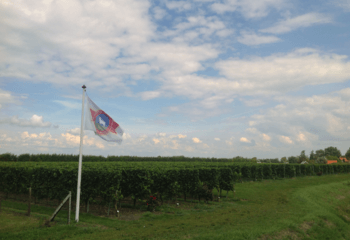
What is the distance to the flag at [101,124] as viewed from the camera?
10.8 metres

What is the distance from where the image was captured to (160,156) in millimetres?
57562

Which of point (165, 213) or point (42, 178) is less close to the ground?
point (42, 178)

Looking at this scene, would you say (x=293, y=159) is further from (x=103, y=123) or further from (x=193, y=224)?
(x=103, y=123)

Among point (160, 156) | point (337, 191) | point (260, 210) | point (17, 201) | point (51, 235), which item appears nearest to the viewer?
point (51, 235)

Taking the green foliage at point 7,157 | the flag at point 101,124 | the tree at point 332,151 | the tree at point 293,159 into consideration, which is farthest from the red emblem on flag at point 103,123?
the tree at point 332,151

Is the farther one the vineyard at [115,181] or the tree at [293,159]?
the tree at [293,159]

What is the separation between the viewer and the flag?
10771 mm

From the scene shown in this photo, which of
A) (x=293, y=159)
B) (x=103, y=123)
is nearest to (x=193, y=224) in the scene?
(x=103, y=123)

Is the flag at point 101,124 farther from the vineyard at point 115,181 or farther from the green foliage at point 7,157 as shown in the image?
the green foliage at point 7,157

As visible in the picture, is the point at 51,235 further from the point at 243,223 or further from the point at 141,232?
the point at 243,223

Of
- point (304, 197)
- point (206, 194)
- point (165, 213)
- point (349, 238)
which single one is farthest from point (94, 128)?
point (304, 197)

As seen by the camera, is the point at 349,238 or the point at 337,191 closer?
the point at 349,238

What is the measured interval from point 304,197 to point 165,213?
12.0 m

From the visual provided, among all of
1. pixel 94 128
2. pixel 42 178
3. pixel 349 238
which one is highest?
pixel 94 128
